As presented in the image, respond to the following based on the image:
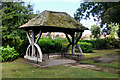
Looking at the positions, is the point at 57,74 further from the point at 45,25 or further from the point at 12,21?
the point at 12,21

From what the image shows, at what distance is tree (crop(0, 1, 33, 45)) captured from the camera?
12844mm

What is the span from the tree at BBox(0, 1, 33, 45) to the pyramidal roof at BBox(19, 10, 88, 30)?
8.17ft

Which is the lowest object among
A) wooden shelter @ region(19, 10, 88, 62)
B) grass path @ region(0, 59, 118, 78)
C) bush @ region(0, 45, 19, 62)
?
grass path @ region(0, 59, 118, 78)

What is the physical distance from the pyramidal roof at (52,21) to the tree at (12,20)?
2490mm

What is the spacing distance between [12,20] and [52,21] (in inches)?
186

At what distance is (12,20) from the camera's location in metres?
13.4

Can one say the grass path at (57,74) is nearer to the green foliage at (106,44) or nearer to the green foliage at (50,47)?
the green foliage at (50,47)

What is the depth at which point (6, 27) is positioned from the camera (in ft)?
42.2

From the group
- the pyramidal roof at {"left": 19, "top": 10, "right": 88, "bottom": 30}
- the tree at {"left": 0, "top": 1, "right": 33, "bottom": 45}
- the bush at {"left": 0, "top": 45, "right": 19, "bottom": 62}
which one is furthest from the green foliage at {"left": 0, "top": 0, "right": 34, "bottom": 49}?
the pyramidal roof at {"left": 19, "top": 10, "right": 88, "bottom": 30}

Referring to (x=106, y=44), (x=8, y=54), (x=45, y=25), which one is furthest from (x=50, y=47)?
(x=106, y=44)

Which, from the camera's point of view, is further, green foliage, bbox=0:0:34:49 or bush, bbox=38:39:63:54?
bush, bbox=38:39:63:54

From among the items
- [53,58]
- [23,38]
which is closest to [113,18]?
[53,58]

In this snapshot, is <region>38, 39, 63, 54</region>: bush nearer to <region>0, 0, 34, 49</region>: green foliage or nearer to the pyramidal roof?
<region>0, 0, 34, 49</region>: green foliage

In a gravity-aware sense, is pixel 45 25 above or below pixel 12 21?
below
